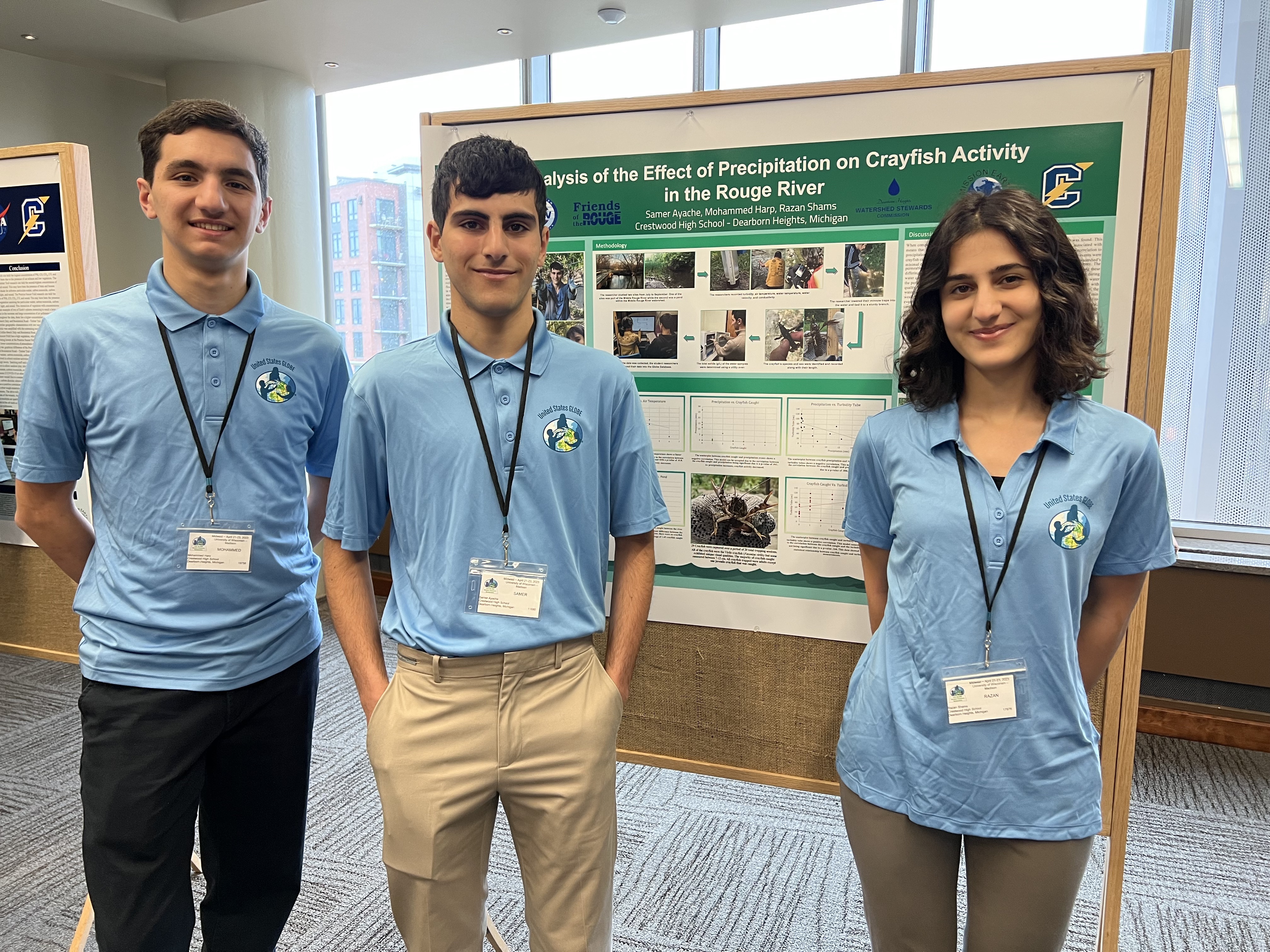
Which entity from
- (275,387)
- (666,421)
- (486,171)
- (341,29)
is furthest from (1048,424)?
(341,29)

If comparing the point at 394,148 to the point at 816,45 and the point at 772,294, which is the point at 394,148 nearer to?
the point at 816,45

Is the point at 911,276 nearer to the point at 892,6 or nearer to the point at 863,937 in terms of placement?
the point at 863,937

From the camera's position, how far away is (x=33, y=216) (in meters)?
2.52

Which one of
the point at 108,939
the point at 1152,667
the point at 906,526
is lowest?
the point at 1152,667

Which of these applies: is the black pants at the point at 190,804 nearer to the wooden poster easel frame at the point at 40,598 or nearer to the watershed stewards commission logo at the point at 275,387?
the watershed stewards commission logo at the point at 275,387

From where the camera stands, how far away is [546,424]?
1.35 m

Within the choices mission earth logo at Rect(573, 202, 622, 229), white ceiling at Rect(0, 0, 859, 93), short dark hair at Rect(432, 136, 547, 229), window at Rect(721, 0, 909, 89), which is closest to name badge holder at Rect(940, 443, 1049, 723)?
short dark hair at Rect(432, 136, 547, 229)

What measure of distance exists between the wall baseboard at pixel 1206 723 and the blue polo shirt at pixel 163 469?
10.6 feet

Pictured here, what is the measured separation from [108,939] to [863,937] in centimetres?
176


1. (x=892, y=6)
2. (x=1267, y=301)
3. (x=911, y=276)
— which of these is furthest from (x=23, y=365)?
(x=1267, y=301)

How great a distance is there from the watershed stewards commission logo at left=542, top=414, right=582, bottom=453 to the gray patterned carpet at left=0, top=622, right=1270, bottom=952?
1502 millimetres

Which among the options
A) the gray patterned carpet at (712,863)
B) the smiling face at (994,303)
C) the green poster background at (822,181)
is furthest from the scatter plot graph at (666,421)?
the gray patterned carpet at (712,863)

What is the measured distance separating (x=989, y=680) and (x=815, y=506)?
1.98ft

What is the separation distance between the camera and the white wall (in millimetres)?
4551
